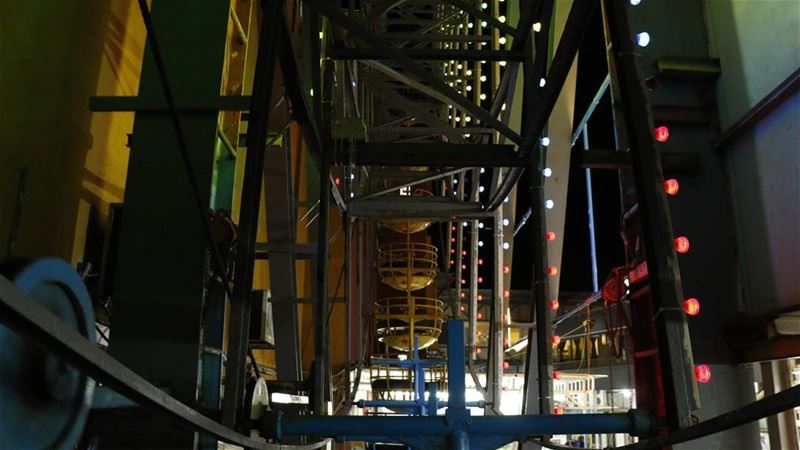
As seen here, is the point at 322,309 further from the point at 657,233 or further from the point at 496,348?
the point at 496,348

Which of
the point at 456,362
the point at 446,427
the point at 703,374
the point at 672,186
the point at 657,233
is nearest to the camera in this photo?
the point at 657,233

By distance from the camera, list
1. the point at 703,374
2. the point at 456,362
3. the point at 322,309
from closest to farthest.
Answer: the point at 456,362, the point at 322,309, the point at 703,374

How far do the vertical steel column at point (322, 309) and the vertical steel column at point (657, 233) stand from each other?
273 centimetres

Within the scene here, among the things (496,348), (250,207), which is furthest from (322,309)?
(496,348)

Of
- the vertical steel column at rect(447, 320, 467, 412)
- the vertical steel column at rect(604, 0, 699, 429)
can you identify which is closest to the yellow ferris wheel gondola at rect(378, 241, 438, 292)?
the vertical steel column at rect(447, 320, 467, 412)

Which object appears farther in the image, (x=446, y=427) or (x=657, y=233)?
(x=446, y=427)

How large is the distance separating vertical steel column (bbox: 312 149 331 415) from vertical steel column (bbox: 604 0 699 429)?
273 centimetres

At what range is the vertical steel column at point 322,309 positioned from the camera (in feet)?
15.7

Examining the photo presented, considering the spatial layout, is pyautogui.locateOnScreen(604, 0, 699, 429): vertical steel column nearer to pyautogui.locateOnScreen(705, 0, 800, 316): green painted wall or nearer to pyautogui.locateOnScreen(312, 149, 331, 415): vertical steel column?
pyautogui.locateOnScreen(312, 149, 331, 415): vertical steel column

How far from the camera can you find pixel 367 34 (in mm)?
4125

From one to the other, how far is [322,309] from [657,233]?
3.25 meters

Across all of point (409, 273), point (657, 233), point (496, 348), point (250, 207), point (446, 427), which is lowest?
point (446, 427)

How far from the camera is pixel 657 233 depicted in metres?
2.73

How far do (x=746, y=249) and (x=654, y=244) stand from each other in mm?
5239
